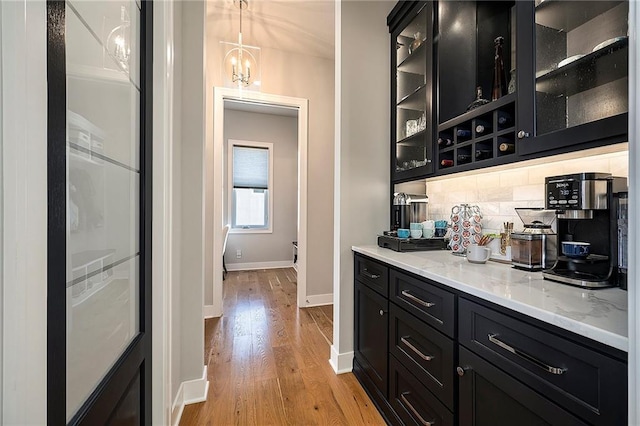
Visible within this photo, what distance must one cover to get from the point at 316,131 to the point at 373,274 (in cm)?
226

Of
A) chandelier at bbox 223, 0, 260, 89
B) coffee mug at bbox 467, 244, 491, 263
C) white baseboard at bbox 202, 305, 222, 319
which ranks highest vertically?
chandelier at bbox 223, 0, 260, 89

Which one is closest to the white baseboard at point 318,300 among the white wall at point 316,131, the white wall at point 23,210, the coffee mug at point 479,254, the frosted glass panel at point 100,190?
the white wall at point 316,131

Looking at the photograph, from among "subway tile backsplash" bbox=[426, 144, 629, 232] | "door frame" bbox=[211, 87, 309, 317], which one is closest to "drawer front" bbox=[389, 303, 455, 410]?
"subway tile backsplash" bbox=[426, 144, 629, 232]

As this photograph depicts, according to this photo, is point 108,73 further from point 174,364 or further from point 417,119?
point 417,119

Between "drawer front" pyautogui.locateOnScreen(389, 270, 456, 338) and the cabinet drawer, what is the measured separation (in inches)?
→ 4.1

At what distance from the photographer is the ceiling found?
2.75 m

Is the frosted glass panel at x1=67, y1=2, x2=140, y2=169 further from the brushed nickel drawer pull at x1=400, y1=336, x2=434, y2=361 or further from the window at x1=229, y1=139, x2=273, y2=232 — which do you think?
the window at x1=229, y1=139, x2=273, y2=232

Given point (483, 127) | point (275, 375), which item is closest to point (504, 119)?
point (483, 127)

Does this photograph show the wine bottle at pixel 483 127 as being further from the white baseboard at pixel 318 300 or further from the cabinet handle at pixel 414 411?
the white baseboard at pixel 318 300

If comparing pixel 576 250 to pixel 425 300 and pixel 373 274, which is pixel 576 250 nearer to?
pixel 425 300

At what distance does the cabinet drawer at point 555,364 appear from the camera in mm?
631

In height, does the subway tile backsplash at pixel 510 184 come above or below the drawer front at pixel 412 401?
above

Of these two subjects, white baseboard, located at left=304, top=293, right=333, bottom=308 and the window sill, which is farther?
the window sill

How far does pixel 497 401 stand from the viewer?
907mm
